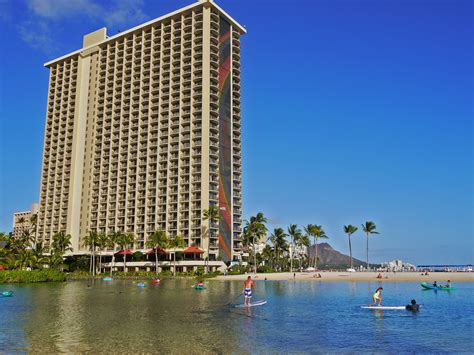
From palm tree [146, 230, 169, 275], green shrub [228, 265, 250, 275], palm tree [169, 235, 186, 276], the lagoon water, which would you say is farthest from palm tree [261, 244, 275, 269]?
the lagoon water

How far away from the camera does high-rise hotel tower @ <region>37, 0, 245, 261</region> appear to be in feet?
415

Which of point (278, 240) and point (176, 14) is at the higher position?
point (176, 14)

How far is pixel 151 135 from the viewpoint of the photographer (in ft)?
456

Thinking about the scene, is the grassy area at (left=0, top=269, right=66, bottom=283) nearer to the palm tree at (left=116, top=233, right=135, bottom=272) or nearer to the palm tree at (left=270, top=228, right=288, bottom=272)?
the palm tree at (left=116, top=233, right=135, bottom=272)

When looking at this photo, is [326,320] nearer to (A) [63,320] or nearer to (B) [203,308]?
(B) [203,308]

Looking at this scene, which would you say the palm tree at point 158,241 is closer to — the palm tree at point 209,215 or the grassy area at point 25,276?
the palm tree at point 209,215

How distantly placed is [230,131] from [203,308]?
96.4 m

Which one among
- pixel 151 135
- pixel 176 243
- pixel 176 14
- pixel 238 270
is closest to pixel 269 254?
pixel 238 270

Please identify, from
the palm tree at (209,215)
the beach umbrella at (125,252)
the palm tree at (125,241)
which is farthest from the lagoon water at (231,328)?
the beach umbrella at (125,252)

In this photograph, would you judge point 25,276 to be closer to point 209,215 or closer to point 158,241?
point 158,241

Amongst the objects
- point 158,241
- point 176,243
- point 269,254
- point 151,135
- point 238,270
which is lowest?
point 238,270

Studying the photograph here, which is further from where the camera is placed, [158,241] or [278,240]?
[278,240]

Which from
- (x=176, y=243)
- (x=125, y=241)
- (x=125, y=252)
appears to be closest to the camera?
(x=176, y=243)

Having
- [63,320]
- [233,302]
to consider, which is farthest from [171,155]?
[63,320]
